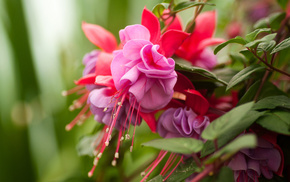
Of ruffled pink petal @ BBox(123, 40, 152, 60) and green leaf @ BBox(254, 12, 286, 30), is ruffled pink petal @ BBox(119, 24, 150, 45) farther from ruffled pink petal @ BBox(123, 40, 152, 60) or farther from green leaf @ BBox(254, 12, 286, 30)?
green leaf @ BBox(254, 12, 286, 30)

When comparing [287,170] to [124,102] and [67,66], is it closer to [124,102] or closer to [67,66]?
[124,102]

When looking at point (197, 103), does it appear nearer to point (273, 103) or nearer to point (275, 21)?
point (273, 103)

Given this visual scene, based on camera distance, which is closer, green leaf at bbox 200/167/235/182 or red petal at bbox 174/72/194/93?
green leaf at bbox 200/167/235/182

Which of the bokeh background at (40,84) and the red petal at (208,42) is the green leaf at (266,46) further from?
the bokeh background at (40,84)

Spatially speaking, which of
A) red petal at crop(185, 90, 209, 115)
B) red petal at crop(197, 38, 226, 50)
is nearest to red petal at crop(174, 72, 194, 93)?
red petal at crop(185, 90, 209, 115)

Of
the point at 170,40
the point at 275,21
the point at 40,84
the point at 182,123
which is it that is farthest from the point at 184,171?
the point at 40,84


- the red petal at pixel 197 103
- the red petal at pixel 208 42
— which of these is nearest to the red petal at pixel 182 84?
the red petal at pixel 197 103
